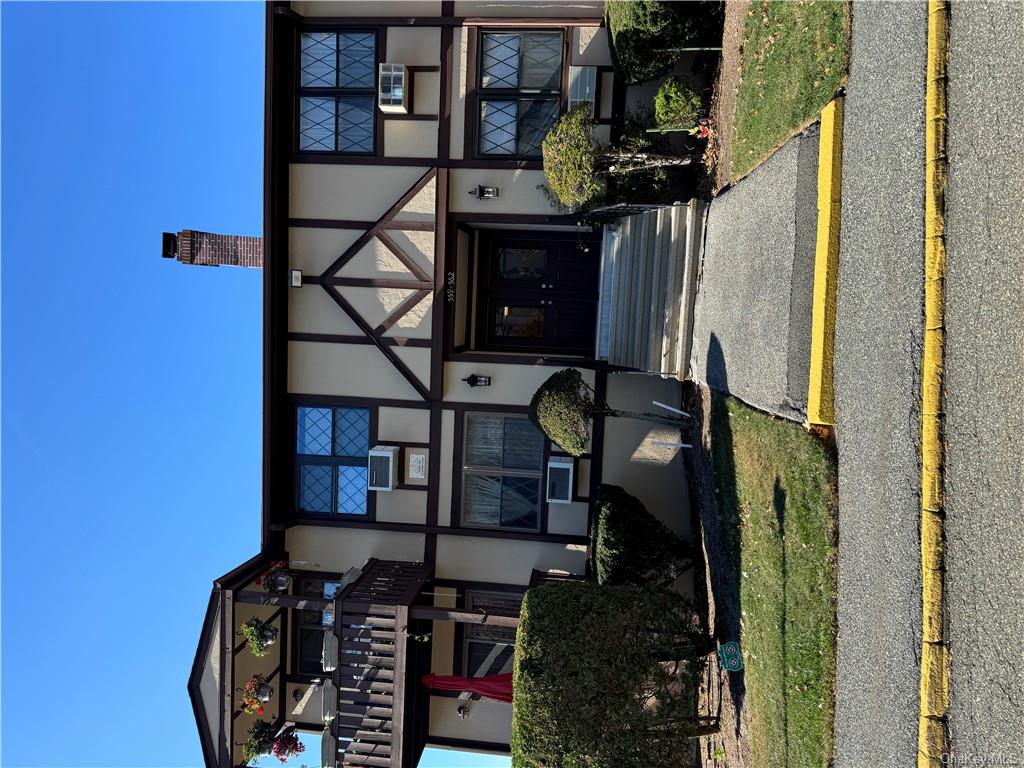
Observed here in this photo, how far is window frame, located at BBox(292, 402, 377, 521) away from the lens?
12539mm

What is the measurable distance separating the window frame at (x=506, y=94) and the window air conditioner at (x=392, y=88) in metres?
1.28

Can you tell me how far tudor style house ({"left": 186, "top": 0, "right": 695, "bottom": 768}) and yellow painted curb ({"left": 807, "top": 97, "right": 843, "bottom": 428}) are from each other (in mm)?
4684

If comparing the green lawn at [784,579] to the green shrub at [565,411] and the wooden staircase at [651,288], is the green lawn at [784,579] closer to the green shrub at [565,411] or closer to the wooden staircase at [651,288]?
the wooden staircase at [651,288]

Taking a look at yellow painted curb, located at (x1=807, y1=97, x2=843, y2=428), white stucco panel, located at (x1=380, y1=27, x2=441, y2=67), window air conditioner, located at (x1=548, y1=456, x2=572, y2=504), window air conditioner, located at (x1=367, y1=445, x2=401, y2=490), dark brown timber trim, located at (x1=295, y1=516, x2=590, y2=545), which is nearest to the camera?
yellow painted curb, located at (x1=807, y1=97, x2=843, y2=428)

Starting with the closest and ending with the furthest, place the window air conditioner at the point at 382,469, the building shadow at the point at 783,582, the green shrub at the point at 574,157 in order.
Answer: the building shadow at the point at 783,582 → the green shrub at the point at 574,157 → the window air conditioner at the point at 382,469

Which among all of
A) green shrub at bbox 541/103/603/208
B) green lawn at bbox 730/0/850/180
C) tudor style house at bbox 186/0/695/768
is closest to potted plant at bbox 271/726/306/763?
tudor style house at bbox 186/0/695/768

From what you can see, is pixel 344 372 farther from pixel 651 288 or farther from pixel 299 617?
pixel 651 288

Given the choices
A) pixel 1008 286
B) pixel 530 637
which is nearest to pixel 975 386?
pixel 1008 286

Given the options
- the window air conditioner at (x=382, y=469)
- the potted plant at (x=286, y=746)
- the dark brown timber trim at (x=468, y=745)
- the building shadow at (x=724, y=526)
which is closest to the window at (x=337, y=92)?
the window air conditioner at (x=382, y=469)

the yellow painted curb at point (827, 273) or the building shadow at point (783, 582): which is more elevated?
the yellow painted curb at point (827, 273)

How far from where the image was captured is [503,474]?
12.5 m

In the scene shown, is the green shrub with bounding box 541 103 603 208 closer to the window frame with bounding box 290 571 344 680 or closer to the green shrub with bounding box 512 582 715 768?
the green shrub with bounding box 512 582 715 768

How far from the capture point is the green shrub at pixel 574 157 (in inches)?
384

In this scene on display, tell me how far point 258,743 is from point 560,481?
708 cm
